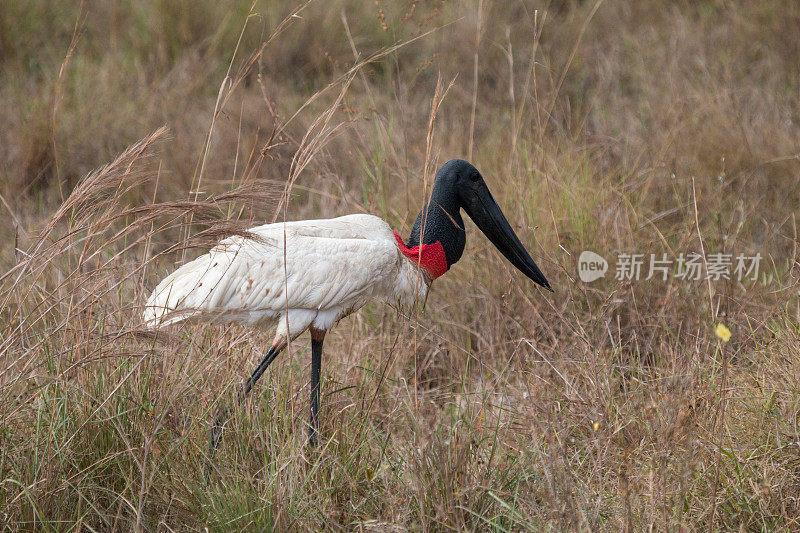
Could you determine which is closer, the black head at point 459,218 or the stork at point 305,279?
the stork at point 305,279

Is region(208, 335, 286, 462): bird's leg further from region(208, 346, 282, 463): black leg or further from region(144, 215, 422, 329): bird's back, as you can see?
region(144, 215, 422, 329): bird's back

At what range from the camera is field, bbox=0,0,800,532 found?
7.72 ft

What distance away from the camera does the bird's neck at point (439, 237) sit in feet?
10.6

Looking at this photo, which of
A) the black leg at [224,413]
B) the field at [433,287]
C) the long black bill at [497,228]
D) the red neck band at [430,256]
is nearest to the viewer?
the field at [433,287]

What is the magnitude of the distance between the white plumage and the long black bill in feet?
1.27

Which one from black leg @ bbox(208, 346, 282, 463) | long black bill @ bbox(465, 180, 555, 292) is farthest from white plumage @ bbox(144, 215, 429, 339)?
long black bill @ bbox(465, 180, 555, 292)

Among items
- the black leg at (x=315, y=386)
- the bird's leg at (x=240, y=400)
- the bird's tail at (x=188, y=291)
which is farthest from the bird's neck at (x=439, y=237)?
the bird's tail at (x=188, y=291)

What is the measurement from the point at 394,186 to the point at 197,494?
2.88m

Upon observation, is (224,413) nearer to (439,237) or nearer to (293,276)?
(293,276)

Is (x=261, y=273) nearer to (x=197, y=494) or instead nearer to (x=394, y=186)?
(x=197, y=494)

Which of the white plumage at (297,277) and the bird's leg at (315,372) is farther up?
the white plumage at (297,277)

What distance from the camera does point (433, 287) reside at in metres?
4.17

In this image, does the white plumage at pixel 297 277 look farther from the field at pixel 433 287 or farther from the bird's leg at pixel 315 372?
the field at pixel 433 287

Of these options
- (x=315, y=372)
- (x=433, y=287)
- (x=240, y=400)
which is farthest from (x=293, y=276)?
(x=433, y=287)
